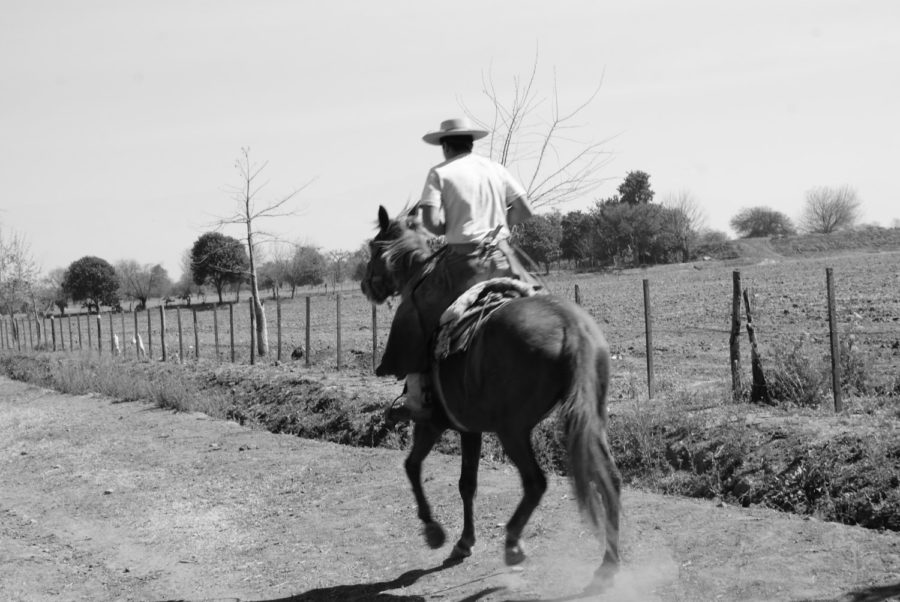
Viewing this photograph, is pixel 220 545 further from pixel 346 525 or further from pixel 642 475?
pixel 642 475

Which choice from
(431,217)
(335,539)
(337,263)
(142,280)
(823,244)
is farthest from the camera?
(142,280)

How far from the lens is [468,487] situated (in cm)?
662

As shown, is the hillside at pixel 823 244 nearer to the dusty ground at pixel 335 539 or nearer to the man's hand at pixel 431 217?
the dusty ground at pixel 335 539

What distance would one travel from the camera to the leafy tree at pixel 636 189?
3755 inches

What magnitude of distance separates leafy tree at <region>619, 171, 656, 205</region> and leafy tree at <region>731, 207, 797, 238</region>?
28.4 m

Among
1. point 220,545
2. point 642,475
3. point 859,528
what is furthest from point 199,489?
point 859,528

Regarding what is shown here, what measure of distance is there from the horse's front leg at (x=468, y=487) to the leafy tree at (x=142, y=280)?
320 ft

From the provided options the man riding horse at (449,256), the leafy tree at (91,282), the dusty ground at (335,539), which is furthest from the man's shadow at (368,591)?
the leafy tree at (91,282)

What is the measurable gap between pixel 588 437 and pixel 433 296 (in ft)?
6.09

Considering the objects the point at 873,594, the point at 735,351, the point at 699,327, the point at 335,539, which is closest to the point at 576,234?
the point at 699,327

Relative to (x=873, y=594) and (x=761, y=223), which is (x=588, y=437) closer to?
(x=873, y=594)

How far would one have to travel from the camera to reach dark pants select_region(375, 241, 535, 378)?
653 centimetres

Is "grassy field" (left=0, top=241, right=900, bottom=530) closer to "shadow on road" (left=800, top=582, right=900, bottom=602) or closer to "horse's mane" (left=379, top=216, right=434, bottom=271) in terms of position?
"shadow on road" (left=800, top=582, right=900, bottom=602)

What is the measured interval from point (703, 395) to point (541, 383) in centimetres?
568
